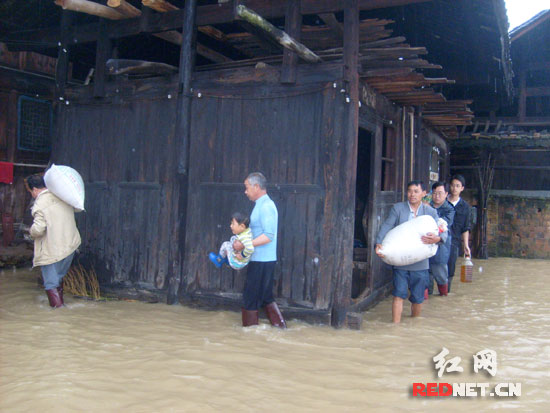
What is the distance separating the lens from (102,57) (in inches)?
296

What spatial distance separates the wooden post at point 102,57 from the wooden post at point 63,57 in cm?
71

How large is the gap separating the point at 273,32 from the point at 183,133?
76.7 inches

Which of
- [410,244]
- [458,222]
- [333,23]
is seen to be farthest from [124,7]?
[458,222]

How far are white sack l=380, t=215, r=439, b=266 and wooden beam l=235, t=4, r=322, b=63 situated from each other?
2328mm

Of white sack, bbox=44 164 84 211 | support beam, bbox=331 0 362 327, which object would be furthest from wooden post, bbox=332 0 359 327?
white sack, bbox=44 164 84 211

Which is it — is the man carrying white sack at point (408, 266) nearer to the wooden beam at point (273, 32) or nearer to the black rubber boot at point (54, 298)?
the wooden beam at point (273, 32)

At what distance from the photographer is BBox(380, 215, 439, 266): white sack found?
19.4 ft

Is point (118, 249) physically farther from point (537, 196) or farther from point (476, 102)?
point (537, 196)

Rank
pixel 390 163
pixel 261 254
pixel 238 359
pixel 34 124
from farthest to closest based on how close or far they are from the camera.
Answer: pixel 34 124 < pixel 390 163 < pixel 261 254 < pixel 238 359

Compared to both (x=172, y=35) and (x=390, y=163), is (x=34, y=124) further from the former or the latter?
(x=390, y=163)

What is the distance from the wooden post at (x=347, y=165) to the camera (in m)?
5.90

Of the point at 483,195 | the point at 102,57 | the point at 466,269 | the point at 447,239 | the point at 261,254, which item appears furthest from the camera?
the point at 483,195

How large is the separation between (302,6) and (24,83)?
675 centimetres

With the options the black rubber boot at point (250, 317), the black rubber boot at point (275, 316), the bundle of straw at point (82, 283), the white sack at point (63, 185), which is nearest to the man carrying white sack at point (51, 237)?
the white sack at point (63, 185)
